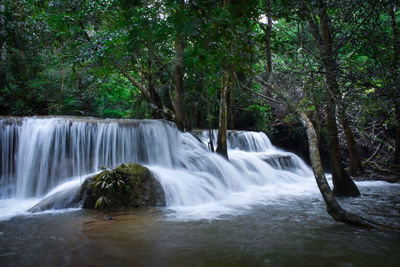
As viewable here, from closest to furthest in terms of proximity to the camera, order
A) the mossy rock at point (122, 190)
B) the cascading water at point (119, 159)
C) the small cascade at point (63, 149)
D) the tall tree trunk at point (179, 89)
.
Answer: the mossy rock at point (122, 190) → the cascading water at point (119, 159) → the small cascade at point (63, 149) → the tall tree trunk at point (179, 89)

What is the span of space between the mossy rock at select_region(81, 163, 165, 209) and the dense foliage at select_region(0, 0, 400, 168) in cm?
249

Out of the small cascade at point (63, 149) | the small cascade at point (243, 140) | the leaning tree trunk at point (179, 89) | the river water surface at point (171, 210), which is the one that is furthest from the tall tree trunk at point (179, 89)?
the small cascade at point (63, 149)

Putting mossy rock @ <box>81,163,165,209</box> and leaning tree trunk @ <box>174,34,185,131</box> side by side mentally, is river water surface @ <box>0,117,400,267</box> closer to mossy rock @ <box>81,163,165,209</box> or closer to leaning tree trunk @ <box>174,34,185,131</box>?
mossy rock @ <box>81,163,165,209</box>

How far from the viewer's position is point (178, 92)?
11344 mm

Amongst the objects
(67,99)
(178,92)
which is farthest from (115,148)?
(67,99)

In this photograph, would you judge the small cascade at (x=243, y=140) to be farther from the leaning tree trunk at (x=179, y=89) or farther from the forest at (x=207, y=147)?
the leaning tree trunk at (x=179, y=89)

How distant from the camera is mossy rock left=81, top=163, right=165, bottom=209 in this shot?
18.4ft

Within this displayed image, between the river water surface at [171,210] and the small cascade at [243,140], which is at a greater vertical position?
the small cascade at [243,140]

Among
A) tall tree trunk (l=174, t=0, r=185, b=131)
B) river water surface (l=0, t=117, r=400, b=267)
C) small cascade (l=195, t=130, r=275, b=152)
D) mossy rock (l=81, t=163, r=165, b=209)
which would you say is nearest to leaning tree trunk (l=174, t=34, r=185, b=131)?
tall tree trunk (l=174, t=0, r=185, b=131)

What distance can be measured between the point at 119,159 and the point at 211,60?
567cm

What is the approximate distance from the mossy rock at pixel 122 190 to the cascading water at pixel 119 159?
1.41ft

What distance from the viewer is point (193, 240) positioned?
11.9 feet

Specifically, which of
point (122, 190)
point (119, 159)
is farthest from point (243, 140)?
point (122, 190)

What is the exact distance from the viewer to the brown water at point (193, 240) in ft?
9.64
